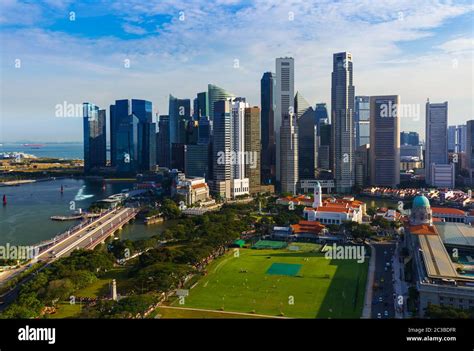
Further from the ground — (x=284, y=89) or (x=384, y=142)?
(x=284, y=89)

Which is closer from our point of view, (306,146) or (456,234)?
(456,234)

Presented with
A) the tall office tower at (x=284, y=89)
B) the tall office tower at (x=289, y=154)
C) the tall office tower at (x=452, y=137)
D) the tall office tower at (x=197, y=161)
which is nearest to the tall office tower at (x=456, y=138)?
the tall office tower at (x=452, y=137)

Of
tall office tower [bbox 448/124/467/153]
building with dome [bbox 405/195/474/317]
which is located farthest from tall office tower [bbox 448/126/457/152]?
building with dome [bbox 405/195/474/317]

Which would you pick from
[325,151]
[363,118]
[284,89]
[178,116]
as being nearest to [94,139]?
[178,116]

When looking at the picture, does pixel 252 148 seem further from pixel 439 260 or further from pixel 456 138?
pixel 456 138

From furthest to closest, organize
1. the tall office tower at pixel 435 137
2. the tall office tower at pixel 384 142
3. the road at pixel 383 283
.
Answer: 1. the tall office tower at pixel 435 137
2. the tall office tower at pixel 384 142
3. the road at pixel 383 283

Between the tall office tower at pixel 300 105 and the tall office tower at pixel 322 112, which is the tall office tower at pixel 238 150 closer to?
the tall office tower at pixel 300 105
